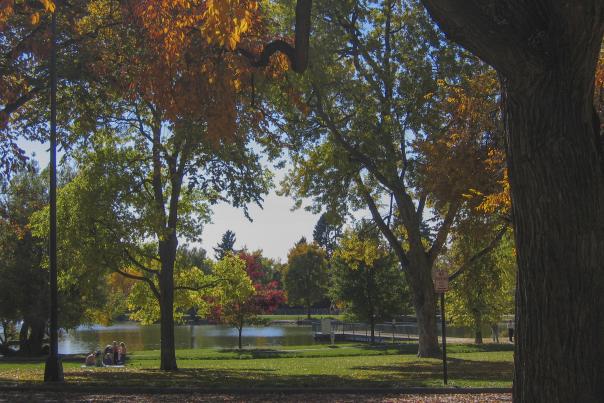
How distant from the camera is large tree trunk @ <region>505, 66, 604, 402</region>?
14.8 ft

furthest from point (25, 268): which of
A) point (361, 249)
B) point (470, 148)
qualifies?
point (470, 148)

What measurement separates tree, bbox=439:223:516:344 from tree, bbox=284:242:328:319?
151 ft

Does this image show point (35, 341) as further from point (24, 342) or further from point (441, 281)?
point (441, 281)

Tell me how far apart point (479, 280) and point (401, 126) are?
9.30 meters

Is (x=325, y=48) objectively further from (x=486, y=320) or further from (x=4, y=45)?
(x=486, y=320)

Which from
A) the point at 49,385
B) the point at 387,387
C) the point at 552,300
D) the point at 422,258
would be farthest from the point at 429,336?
the point at 552,300

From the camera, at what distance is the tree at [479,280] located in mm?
22144

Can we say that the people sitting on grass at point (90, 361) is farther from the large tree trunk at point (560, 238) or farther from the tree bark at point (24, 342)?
the large tree trunk at point (560, 238)

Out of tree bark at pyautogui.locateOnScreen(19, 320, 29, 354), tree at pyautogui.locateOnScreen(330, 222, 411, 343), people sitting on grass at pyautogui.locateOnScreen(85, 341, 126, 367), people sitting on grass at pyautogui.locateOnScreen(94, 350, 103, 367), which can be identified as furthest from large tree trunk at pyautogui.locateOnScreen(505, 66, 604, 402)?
tree at pyautogui.locateOnScreen(330, 222, 411, 343)

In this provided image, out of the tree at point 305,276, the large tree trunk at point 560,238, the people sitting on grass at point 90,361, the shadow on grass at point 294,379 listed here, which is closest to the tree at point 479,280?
the shadow on grass at point 294,379

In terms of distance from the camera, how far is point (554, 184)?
4.61 m

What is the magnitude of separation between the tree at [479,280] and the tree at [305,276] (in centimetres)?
4591

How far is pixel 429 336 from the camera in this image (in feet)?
73.4

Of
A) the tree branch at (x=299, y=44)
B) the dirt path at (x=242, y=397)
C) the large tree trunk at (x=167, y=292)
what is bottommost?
the dirt path at (x=242, y=397)
